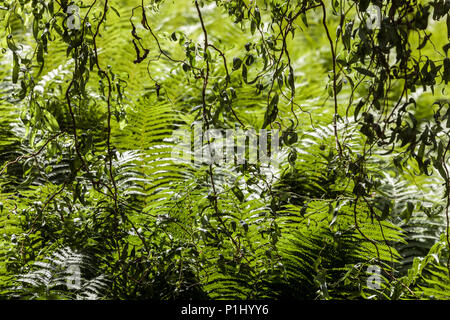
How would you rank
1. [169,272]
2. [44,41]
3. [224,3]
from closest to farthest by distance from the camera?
1. [44,41]
2. [224,3]
3. [169,272]

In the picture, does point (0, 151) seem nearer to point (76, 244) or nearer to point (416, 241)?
point (76, 244)

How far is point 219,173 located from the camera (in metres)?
2.31

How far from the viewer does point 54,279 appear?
5.17 ft

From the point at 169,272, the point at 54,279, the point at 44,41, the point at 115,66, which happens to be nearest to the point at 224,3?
the point at 44,41

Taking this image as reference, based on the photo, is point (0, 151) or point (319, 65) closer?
point (0, 151)

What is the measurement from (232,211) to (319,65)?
87.0 inches

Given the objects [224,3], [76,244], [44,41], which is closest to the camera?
[44,41]

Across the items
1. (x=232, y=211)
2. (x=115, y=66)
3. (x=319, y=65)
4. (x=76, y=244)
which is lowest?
(x=76, y=244)

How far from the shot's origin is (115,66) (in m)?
3.02

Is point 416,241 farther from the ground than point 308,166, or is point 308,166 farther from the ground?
point 308,166

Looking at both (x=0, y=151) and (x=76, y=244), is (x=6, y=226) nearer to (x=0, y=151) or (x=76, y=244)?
(x=76, y=244)

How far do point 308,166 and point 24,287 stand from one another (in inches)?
59.1

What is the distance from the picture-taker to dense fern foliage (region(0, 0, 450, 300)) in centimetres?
111

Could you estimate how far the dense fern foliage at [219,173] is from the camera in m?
1.11
